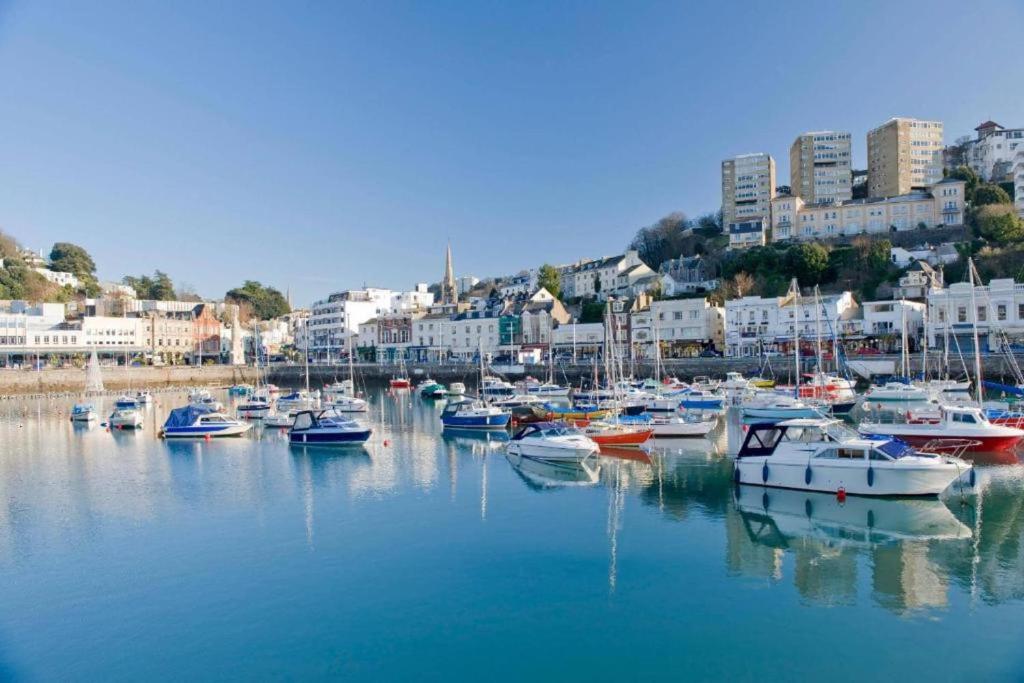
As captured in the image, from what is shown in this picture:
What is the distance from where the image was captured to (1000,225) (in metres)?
72.9

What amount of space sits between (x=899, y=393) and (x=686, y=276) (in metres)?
53.2

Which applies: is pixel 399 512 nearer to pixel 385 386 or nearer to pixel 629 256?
pixel 385 386

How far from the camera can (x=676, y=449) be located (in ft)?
102

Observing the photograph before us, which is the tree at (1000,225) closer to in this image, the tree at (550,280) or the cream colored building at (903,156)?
the cream colored building at (903,156)

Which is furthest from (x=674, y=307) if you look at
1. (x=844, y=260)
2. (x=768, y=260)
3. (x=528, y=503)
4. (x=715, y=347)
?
(x=528, y=503)

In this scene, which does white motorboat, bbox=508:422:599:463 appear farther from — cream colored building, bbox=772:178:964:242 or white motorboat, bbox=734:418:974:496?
cream colored building, bbox=772:178:964:242

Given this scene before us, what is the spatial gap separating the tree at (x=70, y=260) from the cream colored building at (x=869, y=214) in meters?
115

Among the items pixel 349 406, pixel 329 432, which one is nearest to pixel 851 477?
pixel 329 432

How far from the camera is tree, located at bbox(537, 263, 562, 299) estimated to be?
106 m

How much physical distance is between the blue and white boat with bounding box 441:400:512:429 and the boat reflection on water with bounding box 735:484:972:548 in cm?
1881

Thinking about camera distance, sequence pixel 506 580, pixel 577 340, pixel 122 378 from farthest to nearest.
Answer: pixel 577 340 < pixel 122 378 < pixel 506 580

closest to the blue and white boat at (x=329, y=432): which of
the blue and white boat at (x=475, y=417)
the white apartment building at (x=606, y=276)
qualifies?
the blue and white boat at (x=475, y=417)

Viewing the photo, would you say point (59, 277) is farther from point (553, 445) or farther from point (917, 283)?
point (917, 283)

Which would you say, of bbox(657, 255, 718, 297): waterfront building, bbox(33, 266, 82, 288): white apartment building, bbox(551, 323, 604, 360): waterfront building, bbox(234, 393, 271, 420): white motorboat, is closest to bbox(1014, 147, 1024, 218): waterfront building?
bbox(657, 255, 718, 297): waterfront building
